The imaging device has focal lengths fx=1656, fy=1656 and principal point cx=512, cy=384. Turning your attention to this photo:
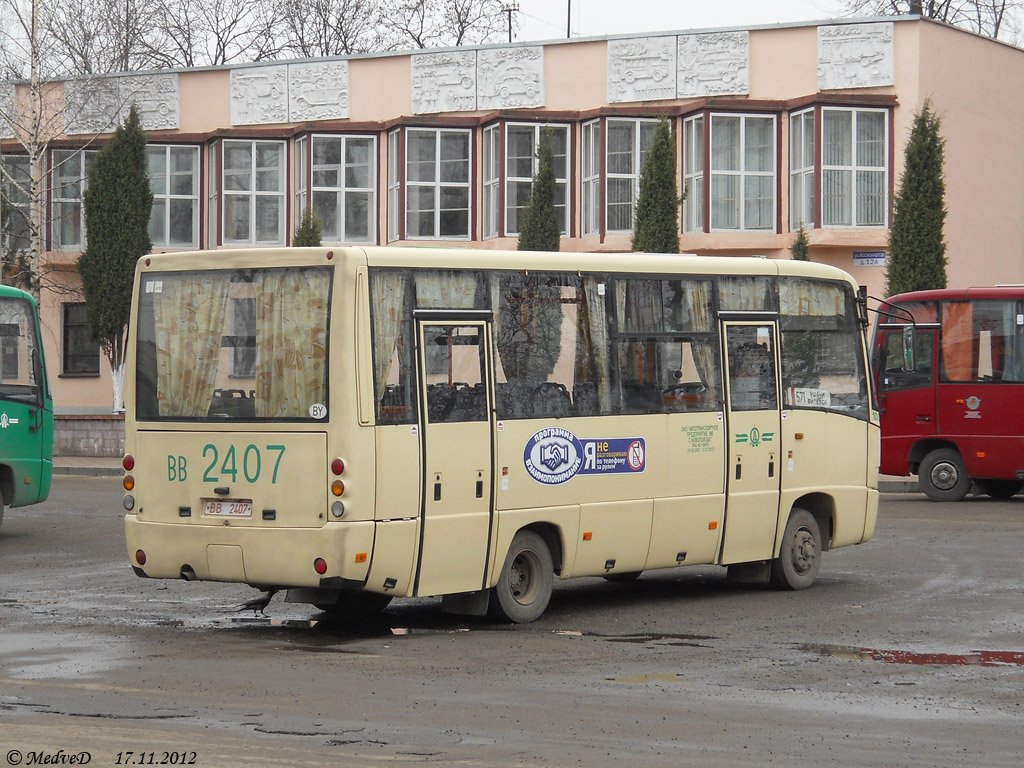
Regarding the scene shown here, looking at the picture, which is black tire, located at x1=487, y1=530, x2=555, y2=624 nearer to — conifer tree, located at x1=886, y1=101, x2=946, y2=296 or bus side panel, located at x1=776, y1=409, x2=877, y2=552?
bus side panel, located at x1=776, y1=409, x2=877, y2=552

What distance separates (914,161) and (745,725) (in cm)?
2957

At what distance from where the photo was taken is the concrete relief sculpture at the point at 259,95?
45.2 m

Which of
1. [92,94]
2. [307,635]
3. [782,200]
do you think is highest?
[92,94]

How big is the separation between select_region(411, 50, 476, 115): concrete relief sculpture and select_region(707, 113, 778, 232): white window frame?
701 cm

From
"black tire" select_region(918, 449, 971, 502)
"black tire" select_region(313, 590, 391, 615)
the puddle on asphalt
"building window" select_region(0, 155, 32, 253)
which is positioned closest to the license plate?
"black tire" select_region(313, 590, 391, 615)

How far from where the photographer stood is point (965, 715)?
8.51 metres

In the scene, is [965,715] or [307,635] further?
[307,635]

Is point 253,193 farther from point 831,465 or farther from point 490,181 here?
point 831,465

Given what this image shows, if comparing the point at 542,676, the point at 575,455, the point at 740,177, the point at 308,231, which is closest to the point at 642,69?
the point at 740,177

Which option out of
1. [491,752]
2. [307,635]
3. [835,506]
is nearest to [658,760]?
[491,752]

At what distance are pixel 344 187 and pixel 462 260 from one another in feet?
109

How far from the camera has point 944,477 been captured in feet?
82.6

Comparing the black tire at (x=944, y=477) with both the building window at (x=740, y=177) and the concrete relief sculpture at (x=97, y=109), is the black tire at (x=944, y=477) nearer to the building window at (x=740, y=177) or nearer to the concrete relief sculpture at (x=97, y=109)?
the building window at (x=740, y=177)

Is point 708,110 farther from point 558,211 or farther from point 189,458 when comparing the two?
point 189,458
